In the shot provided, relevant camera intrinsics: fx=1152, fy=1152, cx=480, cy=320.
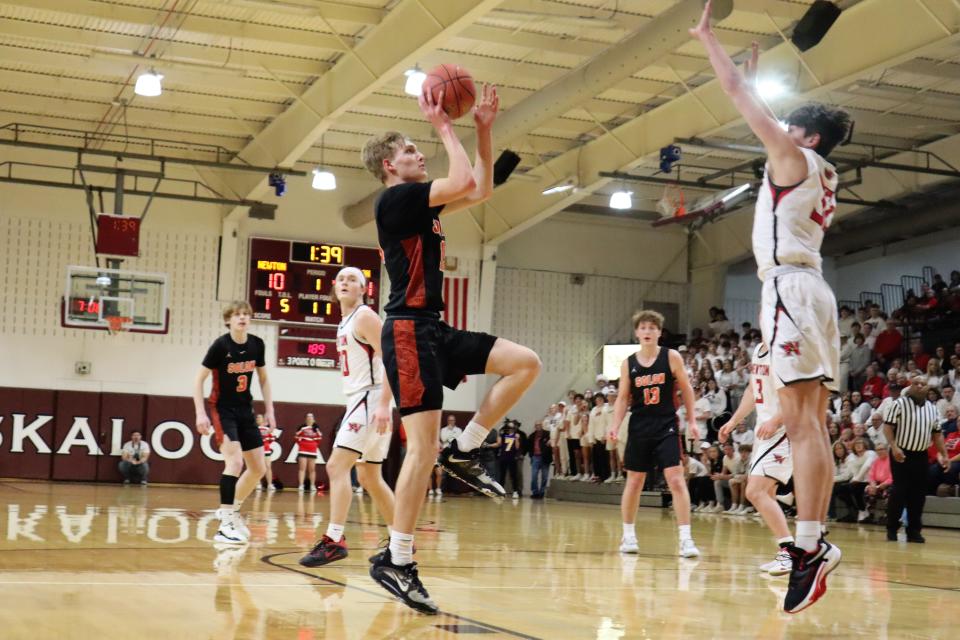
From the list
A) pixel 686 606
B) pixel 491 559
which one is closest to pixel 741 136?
pixel 491 559

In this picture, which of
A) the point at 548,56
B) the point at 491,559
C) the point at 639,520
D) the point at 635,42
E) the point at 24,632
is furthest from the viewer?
the point at 548,56

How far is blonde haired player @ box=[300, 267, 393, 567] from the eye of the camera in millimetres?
7380

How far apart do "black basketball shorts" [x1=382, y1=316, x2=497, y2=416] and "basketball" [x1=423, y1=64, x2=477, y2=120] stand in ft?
3.27

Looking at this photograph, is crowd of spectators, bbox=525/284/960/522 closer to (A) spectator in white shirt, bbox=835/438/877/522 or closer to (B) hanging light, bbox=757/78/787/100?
(A) spectator in white shirt, bbox=835/438/877/522

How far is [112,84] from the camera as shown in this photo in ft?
71.5

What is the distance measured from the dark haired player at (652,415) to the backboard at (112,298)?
16402mm

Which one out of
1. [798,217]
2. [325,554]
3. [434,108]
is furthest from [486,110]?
[325,554]

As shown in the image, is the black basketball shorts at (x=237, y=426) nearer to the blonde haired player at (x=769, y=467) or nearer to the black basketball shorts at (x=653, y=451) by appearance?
the black basketball shorts at (x=653, y=451)

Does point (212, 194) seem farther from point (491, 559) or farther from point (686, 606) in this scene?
point (686, 606)

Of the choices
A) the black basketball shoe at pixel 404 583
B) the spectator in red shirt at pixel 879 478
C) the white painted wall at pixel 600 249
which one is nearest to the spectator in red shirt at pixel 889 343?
the spectator in red shirt at pixel 879 478

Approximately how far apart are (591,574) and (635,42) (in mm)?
11212

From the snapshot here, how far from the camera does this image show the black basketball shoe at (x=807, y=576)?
15.4 feet

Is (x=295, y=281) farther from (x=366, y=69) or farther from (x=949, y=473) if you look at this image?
(x=949, y=473)

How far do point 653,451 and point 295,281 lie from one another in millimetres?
17929
